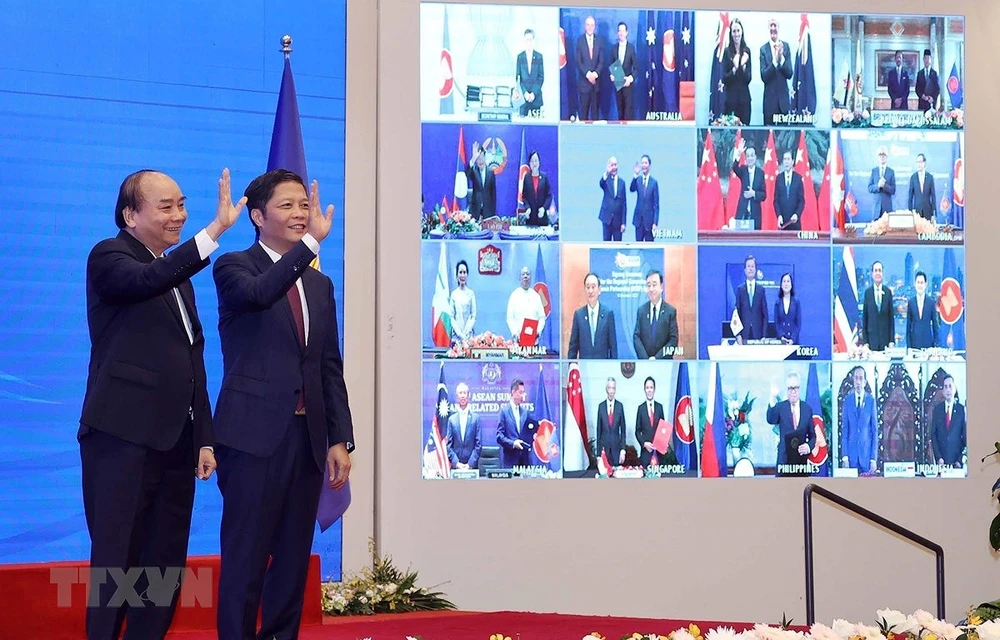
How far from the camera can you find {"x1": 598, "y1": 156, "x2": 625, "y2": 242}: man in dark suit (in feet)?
19.5

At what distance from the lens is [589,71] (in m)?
5.96

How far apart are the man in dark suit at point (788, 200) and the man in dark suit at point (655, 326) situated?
684 millimetres

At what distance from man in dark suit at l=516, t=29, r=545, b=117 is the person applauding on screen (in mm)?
1484

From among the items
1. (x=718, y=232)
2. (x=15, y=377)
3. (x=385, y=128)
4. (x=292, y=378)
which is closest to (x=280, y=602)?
(x=292, y=378)

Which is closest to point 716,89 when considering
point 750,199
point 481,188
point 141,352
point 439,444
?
point 750,199

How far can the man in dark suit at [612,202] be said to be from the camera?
593 cm

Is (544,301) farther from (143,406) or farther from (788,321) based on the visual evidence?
(143,406)

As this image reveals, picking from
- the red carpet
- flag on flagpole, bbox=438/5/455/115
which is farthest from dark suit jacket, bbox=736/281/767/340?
flag on flagpole, bbox=438/5/455/115

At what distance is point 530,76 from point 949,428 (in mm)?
2723

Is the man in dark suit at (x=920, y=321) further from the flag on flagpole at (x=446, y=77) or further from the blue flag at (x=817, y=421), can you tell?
the flag on flagpole at (x=446, y=77)

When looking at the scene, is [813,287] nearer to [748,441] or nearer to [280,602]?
[748,441]

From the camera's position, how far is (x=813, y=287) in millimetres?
6020

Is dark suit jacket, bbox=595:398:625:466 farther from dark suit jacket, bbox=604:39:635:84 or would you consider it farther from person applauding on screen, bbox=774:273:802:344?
dark suit jacket, bbox=604:39:635:84

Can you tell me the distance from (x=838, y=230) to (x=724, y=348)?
0.83m
